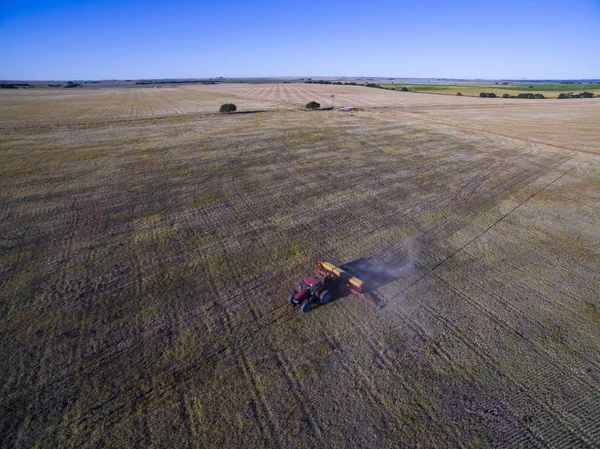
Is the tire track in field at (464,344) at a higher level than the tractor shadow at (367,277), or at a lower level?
lower

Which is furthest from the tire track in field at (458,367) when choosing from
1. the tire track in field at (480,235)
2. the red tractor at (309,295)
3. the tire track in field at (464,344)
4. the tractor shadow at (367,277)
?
the red tractor at (309,295)

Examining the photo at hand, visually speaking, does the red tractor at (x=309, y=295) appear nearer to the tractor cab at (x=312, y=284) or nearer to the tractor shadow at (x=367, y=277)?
the tractor cab at (x=312, y=284)

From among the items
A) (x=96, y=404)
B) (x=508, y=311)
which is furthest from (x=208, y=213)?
(x=508, y=311)

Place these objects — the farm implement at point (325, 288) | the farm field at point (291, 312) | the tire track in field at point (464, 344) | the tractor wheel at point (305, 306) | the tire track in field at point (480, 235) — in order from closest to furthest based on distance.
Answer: the tire track in field at point (464, 344) < the farm field at point (291, 312) < the tractor wheel at point (305, 306) < the farm implement at point (325, 288) < the tire track in field at point (480, 235)

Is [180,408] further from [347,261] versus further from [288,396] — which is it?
[347,261]

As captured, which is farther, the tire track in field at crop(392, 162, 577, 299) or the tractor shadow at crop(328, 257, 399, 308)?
the tire track in field at crop(392, 162, 577, 299)

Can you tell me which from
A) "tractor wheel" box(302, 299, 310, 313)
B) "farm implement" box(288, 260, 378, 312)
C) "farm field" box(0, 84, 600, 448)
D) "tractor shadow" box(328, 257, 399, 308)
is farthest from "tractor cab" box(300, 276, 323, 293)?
"tractor shadow" box(328, 257, 399, 308)

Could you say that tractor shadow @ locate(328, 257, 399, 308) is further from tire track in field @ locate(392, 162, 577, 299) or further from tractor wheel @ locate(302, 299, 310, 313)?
tractor wheel @ locate(302, 299, 310, 313)
